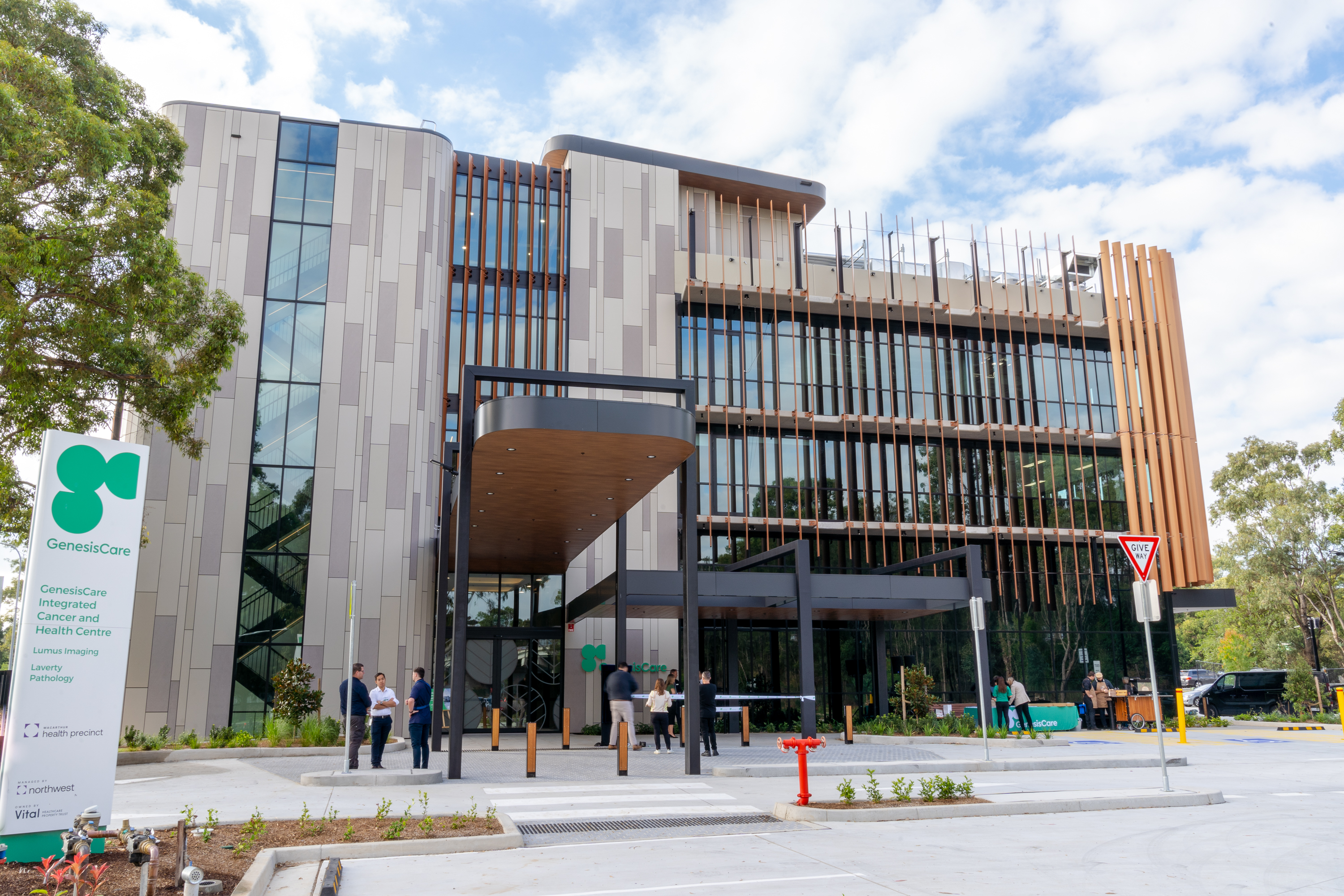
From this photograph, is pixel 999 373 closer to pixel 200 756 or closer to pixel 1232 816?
pixel 1232 816

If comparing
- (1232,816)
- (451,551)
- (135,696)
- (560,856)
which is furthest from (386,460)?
(1232,816)

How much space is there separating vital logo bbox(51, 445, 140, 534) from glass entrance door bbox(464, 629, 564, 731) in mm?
19966

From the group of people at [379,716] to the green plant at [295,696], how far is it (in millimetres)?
7005

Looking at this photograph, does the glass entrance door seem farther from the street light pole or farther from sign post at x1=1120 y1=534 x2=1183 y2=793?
sign post at x1=1120 y1=534 x2=1183 y2=793

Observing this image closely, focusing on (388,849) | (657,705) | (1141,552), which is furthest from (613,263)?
(388,849)

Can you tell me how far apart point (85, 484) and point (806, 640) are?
16.4 meters

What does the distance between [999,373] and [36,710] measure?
103 ft

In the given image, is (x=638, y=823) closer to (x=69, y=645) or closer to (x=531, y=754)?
(x=531, y=754)

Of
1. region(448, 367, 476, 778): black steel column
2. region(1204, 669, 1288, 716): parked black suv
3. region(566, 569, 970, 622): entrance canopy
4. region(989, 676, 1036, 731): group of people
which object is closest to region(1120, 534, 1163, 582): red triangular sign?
region(566, 569, 970, 622): entrance canopy

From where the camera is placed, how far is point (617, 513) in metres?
20.5

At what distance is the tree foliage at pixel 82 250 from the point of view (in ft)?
51.4

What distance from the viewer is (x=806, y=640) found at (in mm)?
21391

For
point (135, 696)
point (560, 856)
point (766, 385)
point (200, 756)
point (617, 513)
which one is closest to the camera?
point (560, 856)

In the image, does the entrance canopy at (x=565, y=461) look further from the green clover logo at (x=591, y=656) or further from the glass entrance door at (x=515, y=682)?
the glass entrance door at (x=515, y=682)
